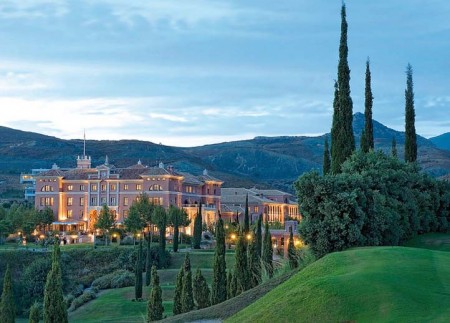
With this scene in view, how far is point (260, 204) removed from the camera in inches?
5285

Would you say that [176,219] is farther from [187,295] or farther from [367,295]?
[367,295]

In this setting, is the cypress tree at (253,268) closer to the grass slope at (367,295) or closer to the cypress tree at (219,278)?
the cypress tree at (219,278)

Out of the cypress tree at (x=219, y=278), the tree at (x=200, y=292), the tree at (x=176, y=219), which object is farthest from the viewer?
the tree at (x=176, y=219)

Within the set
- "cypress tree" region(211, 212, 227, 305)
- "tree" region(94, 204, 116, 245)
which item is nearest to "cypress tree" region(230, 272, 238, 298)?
"cypress tree" region(211, 212, 227, 305)

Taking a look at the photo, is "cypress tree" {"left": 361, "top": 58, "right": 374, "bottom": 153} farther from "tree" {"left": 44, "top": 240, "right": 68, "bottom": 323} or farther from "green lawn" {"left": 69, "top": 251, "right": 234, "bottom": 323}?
"tree" {"left": 44, "top": 240, "right": 68, "bottom": 323}

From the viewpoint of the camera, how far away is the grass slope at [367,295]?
60.1 ft

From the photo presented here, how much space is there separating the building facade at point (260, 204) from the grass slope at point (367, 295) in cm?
9902

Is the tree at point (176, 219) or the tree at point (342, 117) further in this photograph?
the tree at point (176, 219)

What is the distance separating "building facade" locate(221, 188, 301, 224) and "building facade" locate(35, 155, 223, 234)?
11.9m

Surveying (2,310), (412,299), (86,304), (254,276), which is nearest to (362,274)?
(412,299)

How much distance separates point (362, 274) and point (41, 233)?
9393 cm

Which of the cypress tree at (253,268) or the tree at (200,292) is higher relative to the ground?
the cypress tree at (253,268)

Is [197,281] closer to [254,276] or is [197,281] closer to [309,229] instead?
[254,276]

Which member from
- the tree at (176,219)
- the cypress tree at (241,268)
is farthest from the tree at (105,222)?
the cypress tree at (241,268)
